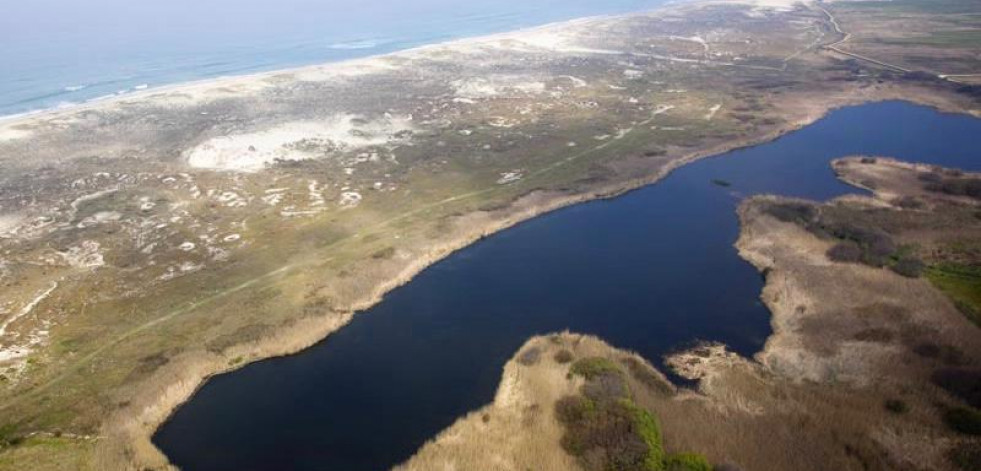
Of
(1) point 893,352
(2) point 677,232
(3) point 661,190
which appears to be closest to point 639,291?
(2) point 677,232

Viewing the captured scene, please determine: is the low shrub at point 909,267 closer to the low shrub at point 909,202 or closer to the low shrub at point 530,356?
the low shrub at point 909,202

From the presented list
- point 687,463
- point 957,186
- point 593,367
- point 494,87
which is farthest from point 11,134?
point 957,186

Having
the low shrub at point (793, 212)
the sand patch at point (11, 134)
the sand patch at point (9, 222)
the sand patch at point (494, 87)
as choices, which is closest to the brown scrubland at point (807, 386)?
the low shrub at point (793, 212)

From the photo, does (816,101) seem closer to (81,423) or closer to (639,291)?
(639,291)

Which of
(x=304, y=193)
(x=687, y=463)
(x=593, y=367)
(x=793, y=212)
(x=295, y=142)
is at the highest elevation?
(x=295, y=142)

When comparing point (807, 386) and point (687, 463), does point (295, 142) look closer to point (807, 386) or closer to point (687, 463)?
point (687, 463)

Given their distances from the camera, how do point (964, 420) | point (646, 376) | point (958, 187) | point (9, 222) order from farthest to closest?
point (958, 187)
point (9, 222)
point (646, 376)
point (964, 420)
